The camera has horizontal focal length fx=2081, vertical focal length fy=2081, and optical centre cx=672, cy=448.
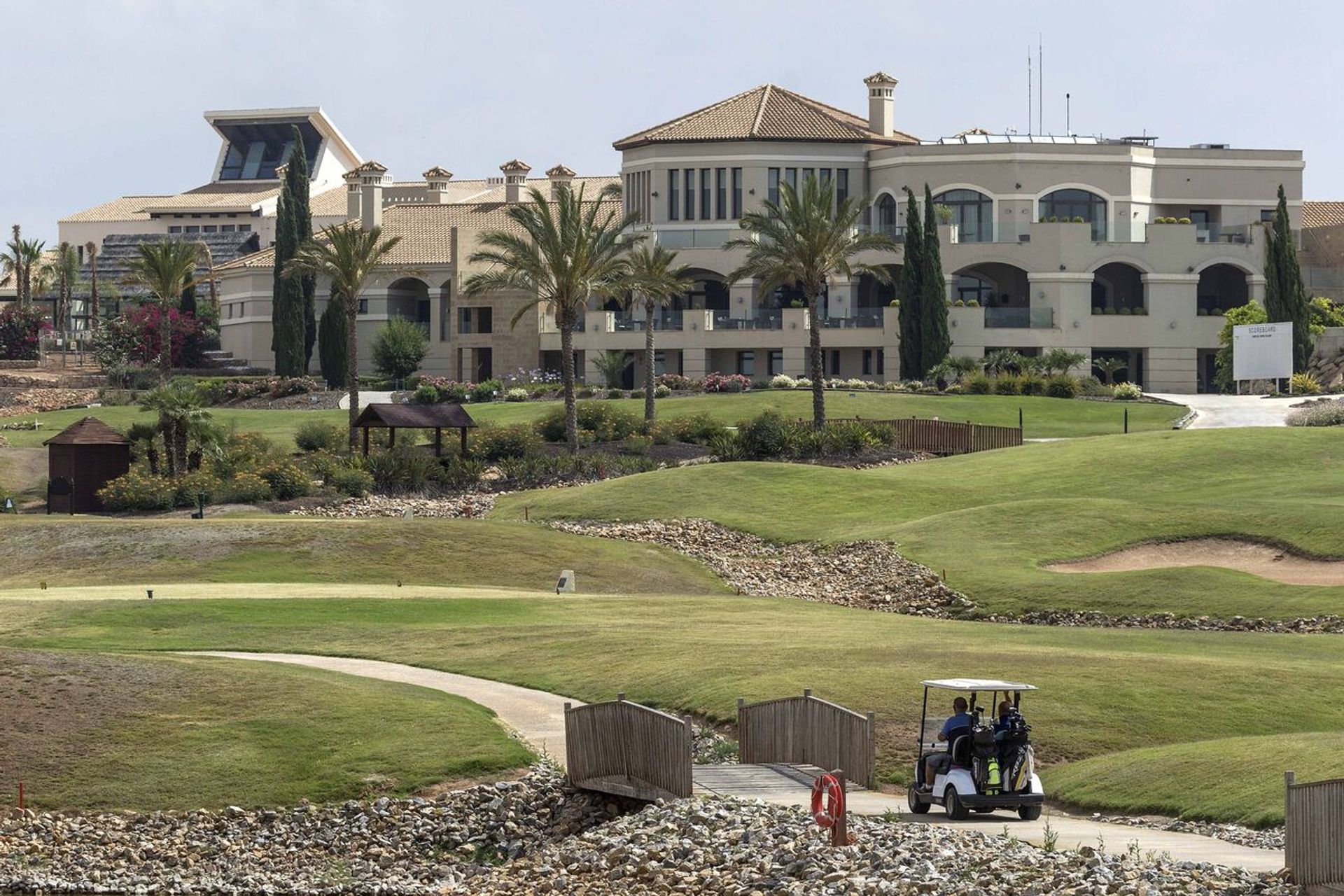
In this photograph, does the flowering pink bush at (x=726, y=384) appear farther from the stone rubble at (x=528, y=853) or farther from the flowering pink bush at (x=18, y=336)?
the stone rubble at (x=528, y=853)

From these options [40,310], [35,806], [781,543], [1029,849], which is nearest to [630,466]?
[781,543]

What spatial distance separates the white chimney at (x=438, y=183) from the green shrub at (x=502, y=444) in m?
62.7

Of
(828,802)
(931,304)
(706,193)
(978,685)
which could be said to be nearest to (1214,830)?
(978,685)

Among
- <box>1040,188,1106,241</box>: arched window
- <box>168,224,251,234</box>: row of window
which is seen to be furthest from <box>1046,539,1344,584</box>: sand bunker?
<box>168,224,251,234</box>: row of window

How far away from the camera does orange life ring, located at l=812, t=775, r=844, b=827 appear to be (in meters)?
A: 22.0

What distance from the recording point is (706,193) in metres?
112

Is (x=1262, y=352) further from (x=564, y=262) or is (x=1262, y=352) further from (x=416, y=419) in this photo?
(x=416, y=419)

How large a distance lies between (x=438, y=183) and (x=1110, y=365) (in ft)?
165

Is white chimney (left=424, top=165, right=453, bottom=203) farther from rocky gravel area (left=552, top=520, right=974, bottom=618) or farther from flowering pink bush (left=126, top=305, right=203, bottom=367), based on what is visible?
rocky gravel area (left=552, top=520, right=974, bottom=618)

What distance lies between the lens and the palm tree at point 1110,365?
334 ft

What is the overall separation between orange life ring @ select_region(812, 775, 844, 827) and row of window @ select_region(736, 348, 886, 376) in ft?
269

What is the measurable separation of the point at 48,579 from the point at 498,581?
34.8ft

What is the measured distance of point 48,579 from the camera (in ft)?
161

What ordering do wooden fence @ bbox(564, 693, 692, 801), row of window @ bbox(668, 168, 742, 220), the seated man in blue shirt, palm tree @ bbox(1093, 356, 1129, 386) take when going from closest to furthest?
the seated man in blue shirt → wooden fence @ bbox(564, 693, 692, 801) → palm tree @ bbox(1093, 356, 1129, 386) → row of window @ bbox(668, 168, 742, 220)
